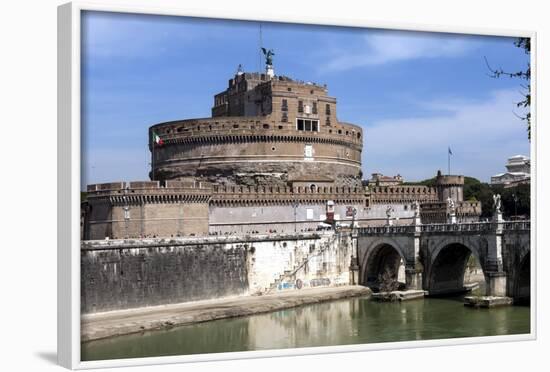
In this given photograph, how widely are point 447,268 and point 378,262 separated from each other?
3256 millimetres

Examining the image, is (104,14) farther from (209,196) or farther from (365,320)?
(209,196)

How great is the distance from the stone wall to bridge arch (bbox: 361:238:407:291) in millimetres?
731

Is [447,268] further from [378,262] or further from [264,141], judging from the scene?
[264,141]

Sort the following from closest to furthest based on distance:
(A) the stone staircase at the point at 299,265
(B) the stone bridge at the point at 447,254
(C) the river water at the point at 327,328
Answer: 1. (C) the river water at the point at 327,328
2. (B) the stone bridge at the point at 447,254
3. (A) the stone staircase at the point at 299,265

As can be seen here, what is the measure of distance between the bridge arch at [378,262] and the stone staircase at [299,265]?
148 cm

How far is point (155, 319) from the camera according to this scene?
21547mm

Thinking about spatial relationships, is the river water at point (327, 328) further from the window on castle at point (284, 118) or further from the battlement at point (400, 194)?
the window on castle at point (284, 118)

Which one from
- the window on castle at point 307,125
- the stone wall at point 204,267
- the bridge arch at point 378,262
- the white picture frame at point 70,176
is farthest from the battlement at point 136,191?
the white picture frame at point 70,176

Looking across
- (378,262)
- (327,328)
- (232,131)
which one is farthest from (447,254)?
(232,131)

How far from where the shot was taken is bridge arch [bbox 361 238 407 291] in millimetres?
29859

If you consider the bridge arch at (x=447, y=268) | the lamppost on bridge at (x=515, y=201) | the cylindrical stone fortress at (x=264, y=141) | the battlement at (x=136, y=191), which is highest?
the cylindrical stone fortress at (x=264, y=141)

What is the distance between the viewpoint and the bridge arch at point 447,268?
90.7 ft

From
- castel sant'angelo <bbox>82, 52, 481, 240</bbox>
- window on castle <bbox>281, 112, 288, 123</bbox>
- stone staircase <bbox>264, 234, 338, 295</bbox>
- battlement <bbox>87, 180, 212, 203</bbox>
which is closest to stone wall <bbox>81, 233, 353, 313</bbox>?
stone staircase <bbox>264, 234, 338, 295</bbox>

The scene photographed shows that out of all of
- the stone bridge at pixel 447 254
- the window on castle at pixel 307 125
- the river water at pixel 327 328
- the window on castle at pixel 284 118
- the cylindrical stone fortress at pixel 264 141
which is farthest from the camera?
the window on castle at pixel 307 125
